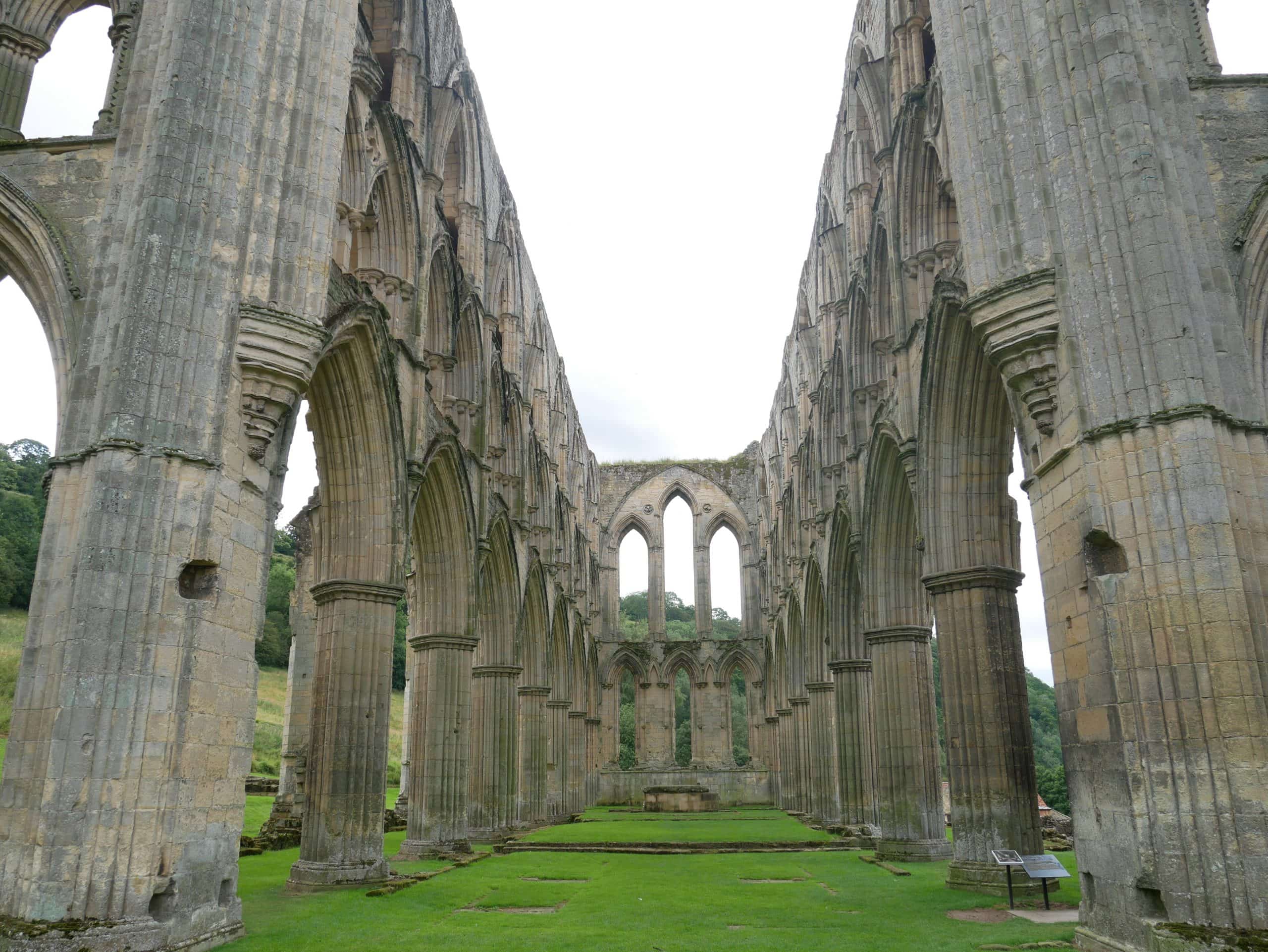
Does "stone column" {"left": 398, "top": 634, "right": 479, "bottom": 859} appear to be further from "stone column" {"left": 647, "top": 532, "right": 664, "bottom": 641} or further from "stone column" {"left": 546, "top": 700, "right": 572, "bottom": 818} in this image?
"stone column" {"left": 647, "top": 532, "right": 664, "bottom": 641}

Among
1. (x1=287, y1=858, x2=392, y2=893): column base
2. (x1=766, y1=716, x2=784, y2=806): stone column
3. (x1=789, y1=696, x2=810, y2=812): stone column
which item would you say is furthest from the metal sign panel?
(x1=766, y1=716, x2=784, y2=806): stone column

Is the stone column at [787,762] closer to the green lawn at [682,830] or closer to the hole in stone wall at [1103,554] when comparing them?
the green lawn at [682,830]

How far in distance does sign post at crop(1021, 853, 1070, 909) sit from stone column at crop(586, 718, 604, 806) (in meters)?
26.6

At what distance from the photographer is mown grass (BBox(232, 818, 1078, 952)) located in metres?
8.59

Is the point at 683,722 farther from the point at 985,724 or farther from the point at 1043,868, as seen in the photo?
the point at 1043,868

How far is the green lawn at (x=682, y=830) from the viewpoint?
2008 centimetres

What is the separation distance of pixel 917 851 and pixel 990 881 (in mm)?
4413

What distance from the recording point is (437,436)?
54.6ft

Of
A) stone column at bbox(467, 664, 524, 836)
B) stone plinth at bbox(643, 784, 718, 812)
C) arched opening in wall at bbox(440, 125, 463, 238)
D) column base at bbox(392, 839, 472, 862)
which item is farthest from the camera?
stone plinth at bbox(643, 784, 718, 812)

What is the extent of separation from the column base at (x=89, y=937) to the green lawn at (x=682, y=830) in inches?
500

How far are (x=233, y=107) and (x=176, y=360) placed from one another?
9.64ft

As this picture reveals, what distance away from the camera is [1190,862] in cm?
705

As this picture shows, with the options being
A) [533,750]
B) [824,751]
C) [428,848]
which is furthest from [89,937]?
[824,751]

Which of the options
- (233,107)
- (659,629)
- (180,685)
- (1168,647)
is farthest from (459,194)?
(659,629)
